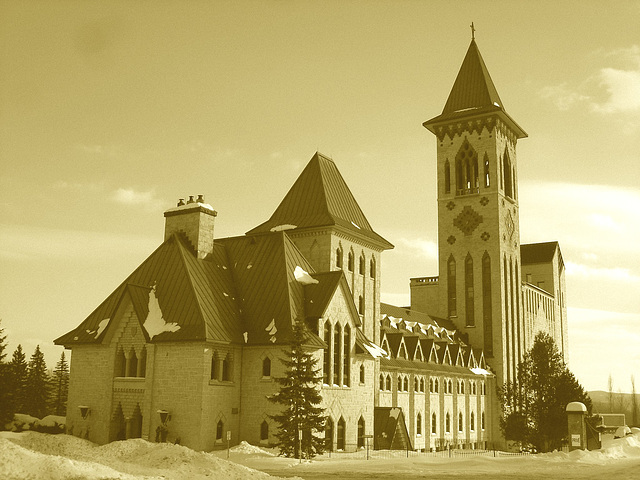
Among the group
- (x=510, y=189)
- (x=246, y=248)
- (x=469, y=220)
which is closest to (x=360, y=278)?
(x=246, y=248)

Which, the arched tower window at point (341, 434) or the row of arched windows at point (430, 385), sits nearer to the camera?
the arched tower window at point (341, 434)

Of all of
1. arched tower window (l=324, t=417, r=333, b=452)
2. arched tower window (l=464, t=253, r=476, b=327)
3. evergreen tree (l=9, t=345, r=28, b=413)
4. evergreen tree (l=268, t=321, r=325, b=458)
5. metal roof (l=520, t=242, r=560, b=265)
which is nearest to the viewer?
evergreen tree (l=268, t=321, r=325, b=458)

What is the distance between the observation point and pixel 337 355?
41.9 meters

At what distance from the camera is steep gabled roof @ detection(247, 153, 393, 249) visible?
48.7m

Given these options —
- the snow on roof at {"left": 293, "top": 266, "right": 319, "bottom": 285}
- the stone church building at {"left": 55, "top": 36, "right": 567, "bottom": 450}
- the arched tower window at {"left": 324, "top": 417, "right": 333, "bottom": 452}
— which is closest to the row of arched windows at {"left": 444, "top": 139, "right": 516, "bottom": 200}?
the stone church building at {"left": 55, "top": 36, "right": 567, "bottom": 450}

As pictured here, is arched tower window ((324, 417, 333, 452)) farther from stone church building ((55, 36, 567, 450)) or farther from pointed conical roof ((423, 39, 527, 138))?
pointed conical roof ((423, 39, 527, 138))

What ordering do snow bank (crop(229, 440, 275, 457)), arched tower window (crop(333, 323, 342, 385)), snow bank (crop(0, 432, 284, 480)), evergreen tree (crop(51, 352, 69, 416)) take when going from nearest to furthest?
snow bank (crop(0, 432, 284, 480)) → snow bank (crop(229, 440, 275, 457)) → arched tower window (crop(333, 323, 342, 385)) → evergreen tree (crop(51, 352, 69, 416))

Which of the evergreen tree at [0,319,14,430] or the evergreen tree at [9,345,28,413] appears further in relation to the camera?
the evergreen tree at [9,345,28,413]

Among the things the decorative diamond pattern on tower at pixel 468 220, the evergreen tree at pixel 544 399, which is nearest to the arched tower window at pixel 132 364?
the evergreen tree at pixel 544 399

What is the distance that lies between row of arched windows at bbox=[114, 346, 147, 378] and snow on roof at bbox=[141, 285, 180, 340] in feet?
3.70

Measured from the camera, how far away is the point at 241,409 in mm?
39250

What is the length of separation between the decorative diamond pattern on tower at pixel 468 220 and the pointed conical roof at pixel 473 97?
1034cm

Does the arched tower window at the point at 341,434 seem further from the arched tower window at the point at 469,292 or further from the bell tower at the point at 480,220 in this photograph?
the arched tower window at the point at 469,292

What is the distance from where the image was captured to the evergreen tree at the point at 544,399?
46.6 meters
